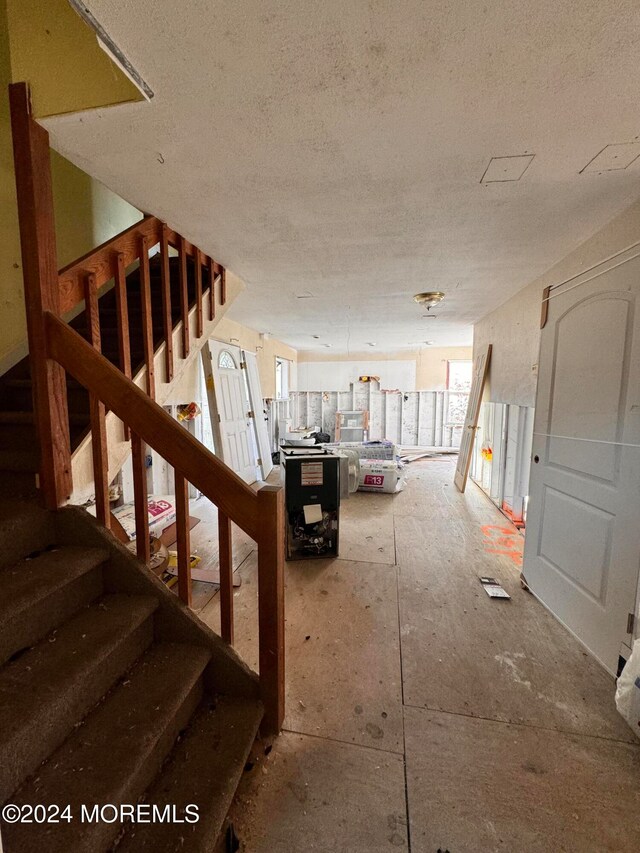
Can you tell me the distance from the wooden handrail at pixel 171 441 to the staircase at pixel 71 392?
1.67 ft

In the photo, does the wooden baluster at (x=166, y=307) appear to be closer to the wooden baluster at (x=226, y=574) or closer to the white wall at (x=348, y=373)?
the wooden baluster at (x=226, y=574)

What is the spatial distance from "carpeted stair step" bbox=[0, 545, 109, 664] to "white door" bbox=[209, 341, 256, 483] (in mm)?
3047

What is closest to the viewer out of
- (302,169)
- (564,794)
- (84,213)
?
(564,794)

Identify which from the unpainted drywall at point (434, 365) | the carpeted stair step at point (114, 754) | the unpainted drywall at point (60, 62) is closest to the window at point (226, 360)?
the unpainted drywall at point (60, 62)

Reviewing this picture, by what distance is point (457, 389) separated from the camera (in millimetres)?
8336

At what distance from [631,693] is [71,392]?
3245mm

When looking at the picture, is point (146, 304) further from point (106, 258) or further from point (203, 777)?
point (203, 777)

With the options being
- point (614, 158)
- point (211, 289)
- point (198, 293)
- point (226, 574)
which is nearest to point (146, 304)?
point (198, 293)

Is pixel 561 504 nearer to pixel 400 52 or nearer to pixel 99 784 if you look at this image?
pixel 400 52

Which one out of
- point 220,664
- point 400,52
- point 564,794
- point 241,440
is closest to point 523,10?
point 400,52

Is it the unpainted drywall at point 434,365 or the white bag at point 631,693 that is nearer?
the white bag at point 631,693

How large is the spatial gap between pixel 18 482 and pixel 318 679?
1.78 meters

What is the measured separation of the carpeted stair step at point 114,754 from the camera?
2.70ft

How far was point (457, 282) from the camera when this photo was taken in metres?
3.27
